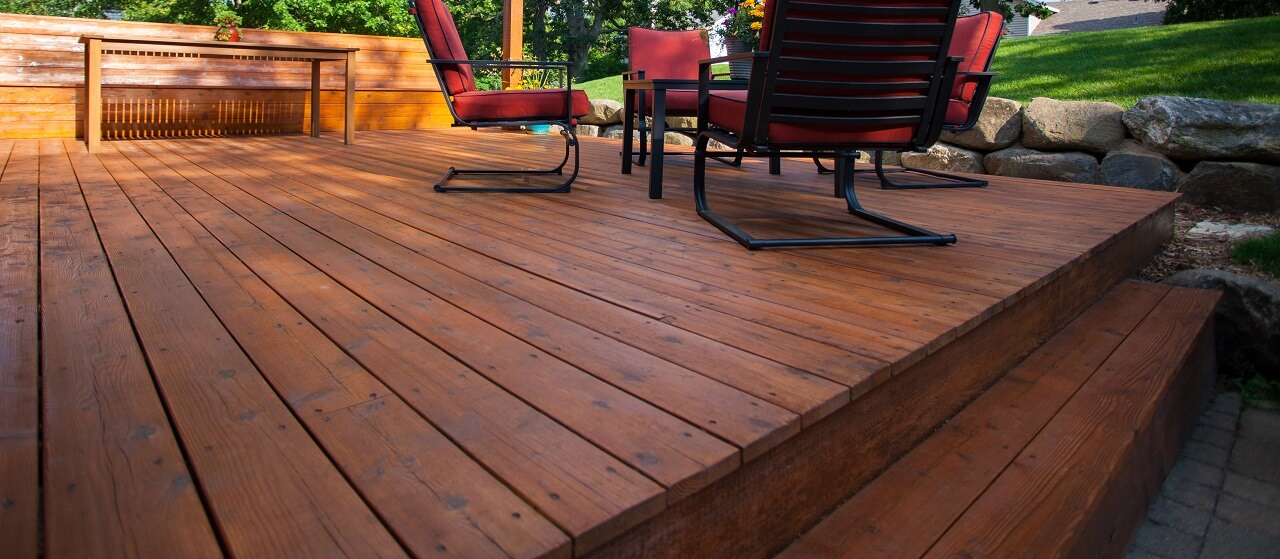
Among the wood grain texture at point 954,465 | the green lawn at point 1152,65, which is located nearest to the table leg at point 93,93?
the wood grain texture at point 954,465

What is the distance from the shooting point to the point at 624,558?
95 cm

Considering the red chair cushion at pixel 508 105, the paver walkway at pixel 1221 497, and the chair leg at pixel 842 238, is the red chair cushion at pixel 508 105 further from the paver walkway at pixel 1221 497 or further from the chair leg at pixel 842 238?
the paver walkway at pixel 1221 497

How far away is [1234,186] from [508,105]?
355cm

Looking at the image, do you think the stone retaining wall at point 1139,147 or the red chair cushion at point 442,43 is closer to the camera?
the red chair cushion at point 442,43

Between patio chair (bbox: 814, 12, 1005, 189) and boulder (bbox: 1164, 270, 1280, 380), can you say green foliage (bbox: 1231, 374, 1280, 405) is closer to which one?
boulder (bbox: 1164, 270, 1280, 380)

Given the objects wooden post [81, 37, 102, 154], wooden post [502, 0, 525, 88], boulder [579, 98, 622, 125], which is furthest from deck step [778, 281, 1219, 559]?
wooden post [502, 0, 525, 88]

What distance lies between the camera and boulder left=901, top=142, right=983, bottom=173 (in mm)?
5082

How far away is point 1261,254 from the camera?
3344 millimetres

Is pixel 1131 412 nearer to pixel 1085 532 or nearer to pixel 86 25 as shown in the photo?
pixel 1085 532

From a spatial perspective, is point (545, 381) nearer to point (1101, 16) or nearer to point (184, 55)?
point (184, 55)

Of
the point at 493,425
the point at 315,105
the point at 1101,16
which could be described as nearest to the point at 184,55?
the point at 315,105

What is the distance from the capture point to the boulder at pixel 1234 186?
13.2 feet

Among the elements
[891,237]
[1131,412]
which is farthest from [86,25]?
[1131,412]

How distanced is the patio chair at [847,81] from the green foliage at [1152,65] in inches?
136
